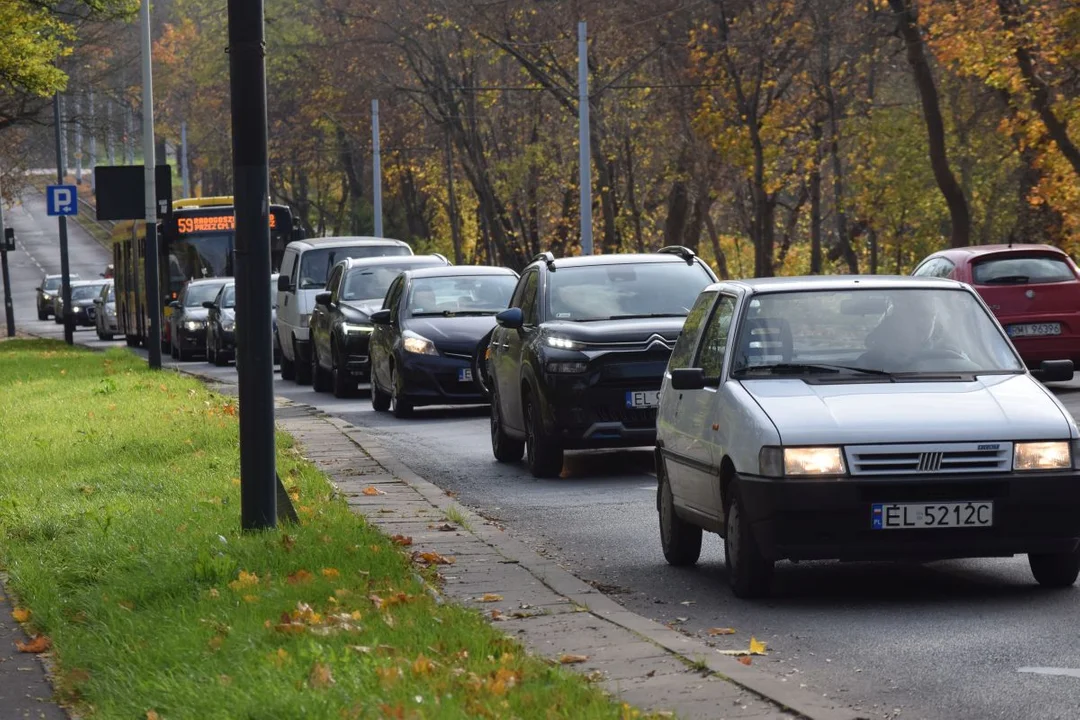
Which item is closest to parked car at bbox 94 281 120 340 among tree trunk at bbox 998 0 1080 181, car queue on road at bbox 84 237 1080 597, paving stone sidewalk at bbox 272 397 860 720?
tree trunk at bbox 998 0 1080 181

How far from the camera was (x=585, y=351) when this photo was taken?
14867 mm

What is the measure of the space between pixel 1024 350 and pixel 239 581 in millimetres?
14832

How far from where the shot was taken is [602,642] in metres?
7.48

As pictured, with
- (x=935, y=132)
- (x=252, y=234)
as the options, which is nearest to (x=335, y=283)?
(x=935, y=132)

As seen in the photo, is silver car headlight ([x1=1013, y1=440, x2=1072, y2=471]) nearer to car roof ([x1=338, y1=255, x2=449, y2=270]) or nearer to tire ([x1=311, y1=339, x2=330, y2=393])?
car roof ([x1=338, y1=255, x2=449, y2=270])

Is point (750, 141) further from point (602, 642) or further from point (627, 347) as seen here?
point (602, 642)

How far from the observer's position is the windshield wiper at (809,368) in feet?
31.2

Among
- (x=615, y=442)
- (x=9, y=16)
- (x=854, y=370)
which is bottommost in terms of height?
(x=615, y=442)

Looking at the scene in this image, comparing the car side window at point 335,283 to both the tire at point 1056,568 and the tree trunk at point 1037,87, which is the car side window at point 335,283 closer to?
the tree trunk at point 1037,87

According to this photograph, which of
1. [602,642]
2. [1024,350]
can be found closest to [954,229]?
[1024,350]

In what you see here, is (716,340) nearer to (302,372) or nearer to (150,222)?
(302,372)

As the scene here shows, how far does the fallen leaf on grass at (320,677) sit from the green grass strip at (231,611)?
12 mm

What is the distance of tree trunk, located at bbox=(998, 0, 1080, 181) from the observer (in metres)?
32.4

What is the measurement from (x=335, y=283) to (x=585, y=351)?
1333 centimetres
